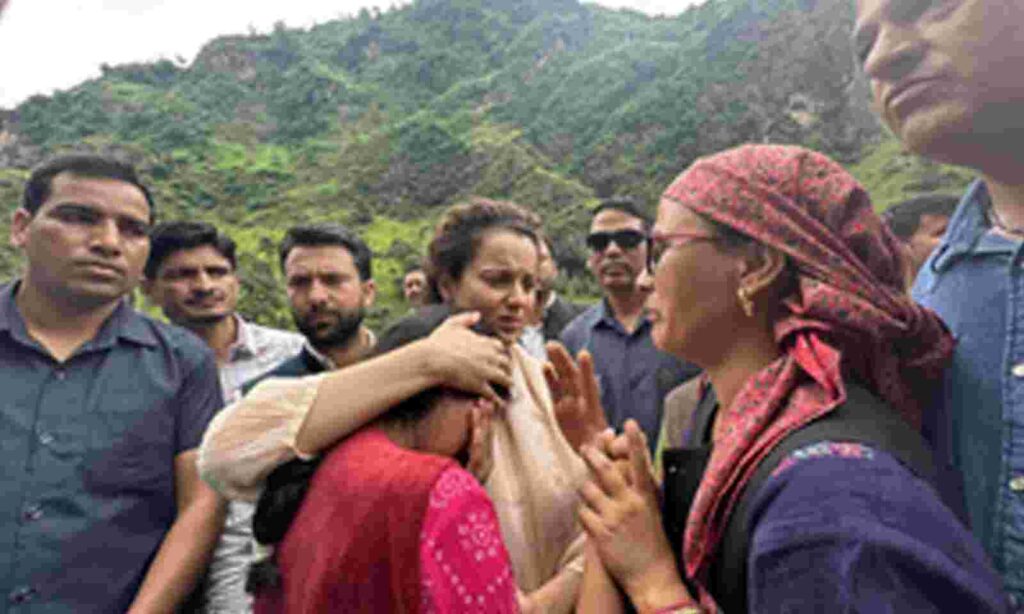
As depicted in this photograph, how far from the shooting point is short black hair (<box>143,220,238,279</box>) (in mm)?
3369

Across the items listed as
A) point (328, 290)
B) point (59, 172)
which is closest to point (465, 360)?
point (59, 172)

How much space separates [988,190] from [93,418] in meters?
2.18

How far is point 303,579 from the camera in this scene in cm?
133

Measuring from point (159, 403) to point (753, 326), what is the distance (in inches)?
65.5

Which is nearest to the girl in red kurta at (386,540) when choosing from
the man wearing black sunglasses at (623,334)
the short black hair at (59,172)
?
the short black hair at (59,172)

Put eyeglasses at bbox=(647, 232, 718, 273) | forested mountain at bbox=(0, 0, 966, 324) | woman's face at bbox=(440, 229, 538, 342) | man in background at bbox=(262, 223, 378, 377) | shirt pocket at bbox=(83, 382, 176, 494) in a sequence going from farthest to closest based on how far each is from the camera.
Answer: forested mountain at bbox=(0, 0, 966, 324) → man in background at bbox=(262, 223, 378, 377) → woman's face at bbox=(440, 229, 538, 342) → shirt pocket at bbox=(83, 382, 176, 494) → eyeglasses at bbox=(647, 232, 718, 273)

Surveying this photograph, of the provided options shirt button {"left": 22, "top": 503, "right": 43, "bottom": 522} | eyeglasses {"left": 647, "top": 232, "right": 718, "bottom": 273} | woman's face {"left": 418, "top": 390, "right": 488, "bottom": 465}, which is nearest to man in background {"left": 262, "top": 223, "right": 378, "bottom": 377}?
shirt button {"left": 22, "top": 503, "right": 43, "bottom": 522}

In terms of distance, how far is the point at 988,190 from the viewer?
1313 millimetres

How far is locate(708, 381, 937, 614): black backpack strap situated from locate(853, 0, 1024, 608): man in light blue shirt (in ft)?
0.54

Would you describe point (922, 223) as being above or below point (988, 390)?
below

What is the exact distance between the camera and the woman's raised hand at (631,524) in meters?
1.19

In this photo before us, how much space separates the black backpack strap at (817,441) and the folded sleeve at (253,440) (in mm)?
803

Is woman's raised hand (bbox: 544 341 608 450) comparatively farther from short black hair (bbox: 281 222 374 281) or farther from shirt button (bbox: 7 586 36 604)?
short black hair (bbox: 281 222 374 281)

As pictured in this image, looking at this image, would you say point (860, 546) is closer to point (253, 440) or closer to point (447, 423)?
point (447, 423)
